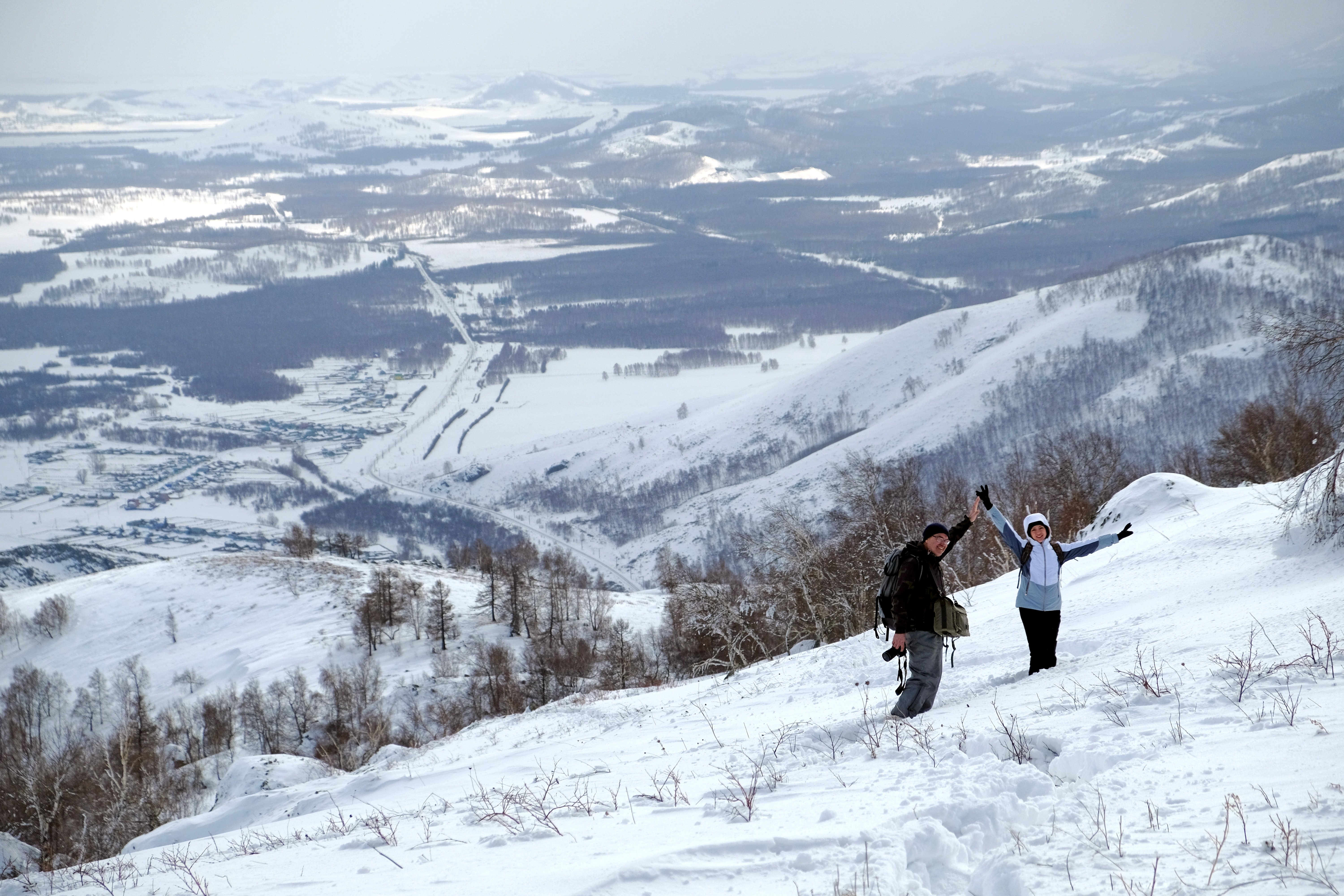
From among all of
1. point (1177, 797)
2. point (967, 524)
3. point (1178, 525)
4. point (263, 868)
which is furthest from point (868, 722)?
point (1178, 525)

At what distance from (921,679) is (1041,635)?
6.35 ft

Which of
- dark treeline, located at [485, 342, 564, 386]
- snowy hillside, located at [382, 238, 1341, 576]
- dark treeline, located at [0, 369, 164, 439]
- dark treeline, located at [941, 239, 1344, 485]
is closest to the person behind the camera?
dark treeline, located at [941, 239, 1344, 485]

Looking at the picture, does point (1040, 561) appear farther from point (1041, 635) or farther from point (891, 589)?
point (891, 589)

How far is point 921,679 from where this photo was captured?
1076 cm

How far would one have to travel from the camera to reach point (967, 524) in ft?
36.3

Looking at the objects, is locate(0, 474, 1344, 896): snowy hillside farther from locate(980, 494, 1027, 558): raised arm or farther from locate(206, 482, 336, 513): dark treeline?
locate(206, 482, 336, 513): dark treeline

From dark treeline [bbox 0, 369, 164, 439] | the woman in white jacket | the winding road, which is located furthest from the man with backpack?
dark treeline [bbox 0, 369, 164, 439]

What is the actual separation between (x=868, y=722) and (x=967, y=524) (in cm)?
251

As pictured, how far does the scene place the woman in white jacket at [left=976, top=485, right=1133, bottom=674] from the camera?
1112cm

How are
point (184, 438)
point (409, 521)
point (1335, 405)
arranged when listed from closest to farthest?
1. point (1335, 405)
2. point (409, 521)
3. point (184, 438)

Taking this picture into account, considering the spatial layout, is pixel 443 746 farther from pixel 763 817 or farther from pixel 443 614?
pixel 443 614

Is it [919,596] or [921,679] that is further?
[921,679]

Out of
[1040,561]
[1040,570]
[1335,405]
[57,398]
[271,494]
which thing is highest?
[1335,405]

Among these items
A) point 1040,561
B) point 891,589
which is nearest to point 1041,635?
point 1040,561
